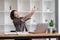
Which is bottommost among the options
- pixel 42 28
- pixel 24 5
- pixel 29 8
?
pixel 42 28

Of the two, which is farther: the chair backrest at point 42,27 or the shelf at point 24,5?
the shelf at point 24,5

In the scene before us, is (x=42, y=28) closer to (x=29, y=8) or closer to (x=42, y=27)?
(x=42, y=27)

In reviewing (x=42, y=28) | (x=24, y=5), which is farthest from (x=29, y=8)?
(x=42, y=28)

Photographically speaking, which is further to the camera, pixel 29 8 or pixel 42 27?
pixel 29 8

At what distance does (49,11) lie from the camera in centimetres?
555

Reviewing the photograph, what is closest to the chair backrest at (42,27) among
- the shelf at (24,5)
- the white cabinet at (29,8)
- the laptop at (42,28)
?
the laptop at (42,28)

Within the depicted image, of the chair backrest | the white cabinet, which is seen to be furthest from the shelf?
the chair backrest

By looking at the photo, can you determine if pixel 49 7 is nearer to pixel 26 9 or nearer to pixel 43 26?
pixel 26 9

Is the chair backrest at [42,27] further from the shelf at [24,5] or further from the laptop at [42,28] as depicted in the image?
the shelf at [24,5]

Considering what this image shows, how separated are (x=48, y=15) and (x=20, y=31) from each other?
270 centimetres

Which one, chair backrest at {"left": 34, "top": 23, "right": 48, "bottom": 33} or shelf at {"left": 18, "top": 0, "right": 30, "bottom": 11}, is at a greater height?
shelf at {"left": 18, "top": 0, "right": 30, "bottom": 11}

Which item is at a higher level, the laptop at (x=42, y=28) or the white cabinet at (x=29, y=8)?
Result: the white cabinet at (x=29, y=8)

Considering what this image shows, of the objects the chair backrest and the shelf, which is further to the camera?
the shelf

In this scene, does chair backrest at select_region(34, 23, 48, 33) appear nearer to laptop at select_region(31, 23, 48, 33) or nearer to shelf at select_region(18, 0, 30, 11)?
laptop at select_region(31, 23, 48, 33)
